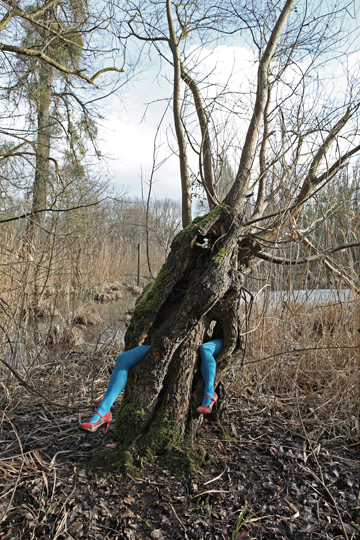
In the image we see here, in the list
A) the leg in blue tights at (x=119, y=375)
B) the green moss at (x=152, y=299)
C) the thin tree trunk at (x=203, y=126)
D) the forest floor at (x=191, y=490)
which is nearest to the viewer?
the forest floor at (x=191, y=490)

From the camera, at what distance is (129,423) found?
1.99 meters

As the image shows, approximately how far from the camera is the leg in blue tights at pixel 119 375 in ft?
6.26

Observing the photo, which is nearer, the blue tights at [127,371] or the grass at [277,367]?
the blue tights at [127,371]

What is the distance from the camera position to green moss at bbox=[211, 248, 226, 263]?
209 centimetres

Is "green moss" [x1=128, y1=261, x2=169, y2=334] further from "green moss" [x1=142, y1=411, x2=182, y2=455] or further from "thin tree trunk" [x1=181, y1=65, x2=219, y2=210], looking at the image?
"thin tree trunk" [x1=181, y1=65, x2=219, y2=210]

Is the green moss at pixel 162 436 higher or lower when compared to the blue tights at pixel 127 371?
lower

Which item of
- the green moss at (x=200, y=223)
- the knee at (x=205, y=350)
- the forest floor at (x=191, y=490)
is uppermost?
the green moss at (x=200, y=223)

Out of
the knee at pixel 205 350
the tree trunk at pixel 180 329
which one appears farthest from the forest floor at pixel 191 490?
the knee at pixel 205 350

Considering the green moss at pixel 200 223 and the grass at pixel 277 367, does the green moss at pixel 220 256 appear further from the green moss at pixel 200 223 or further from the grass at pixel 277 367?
the grass at pixel 277 367

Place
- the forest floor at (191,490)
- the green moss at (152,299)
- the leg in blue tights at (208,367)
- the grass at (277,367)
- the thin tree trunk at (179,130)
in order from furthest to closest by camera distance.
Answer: the thin tree trunk at (179,130), the grass at (277,367), the green moss at (152,299), the leg in blue tights at (208,367), the forest floor at (191,490)

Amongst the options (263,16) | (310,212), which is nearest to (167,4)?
(263,16)

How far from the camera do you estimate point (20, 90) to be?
4.95m

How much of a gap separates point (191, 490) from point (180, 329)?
86 cm

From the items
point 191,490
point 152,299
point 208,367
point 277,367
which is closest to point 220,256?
point 152,299
